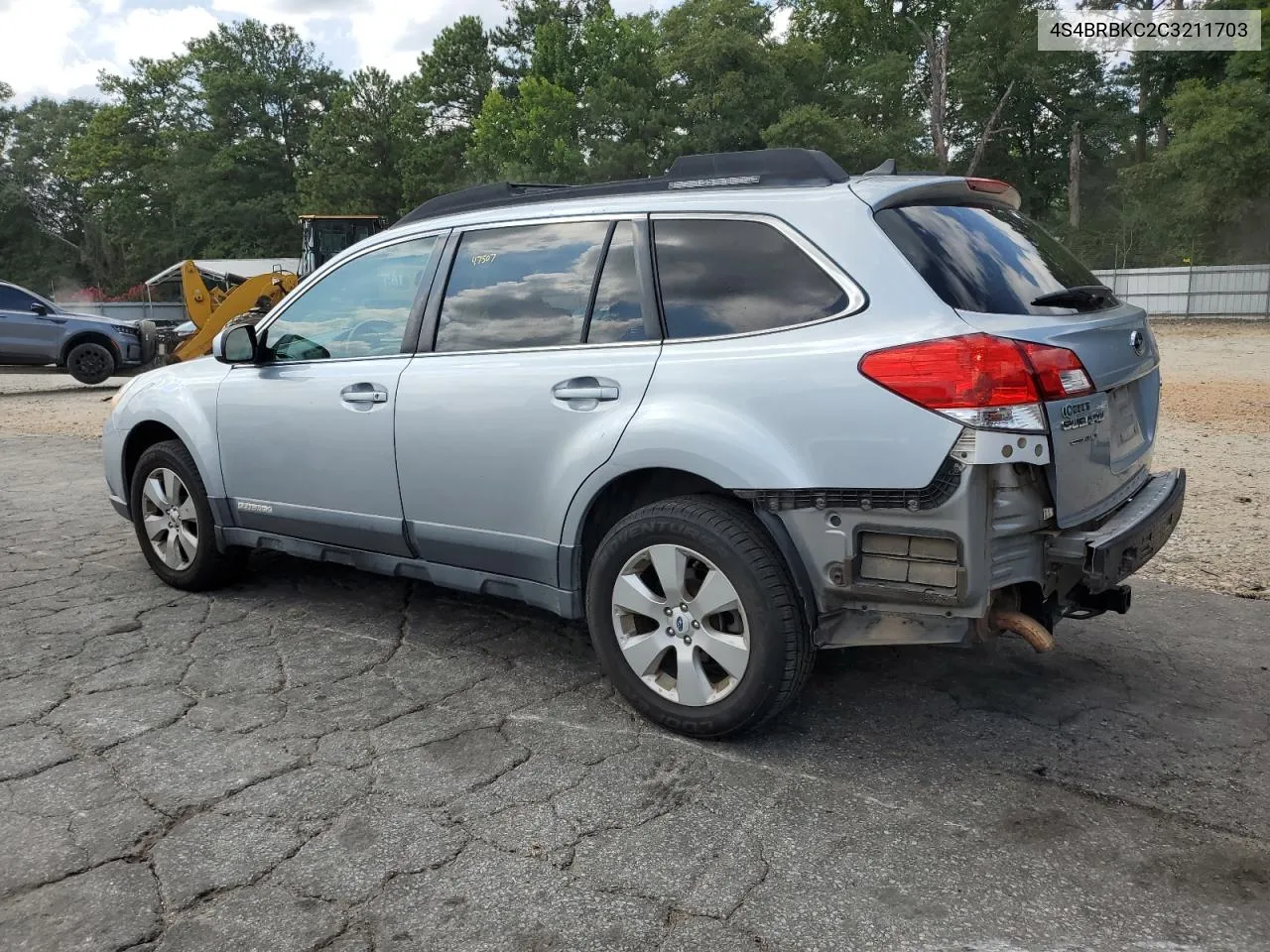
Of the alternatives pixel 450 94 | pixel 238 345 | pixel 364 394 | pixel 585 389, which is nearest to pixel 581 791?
pixel 585 389

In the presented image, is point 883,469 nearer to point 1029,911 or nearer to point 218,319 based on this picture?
point 1029,911

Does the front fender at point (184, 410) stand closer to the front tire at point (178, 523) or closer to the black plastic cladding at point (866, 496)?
the front tire at point (178, 523)

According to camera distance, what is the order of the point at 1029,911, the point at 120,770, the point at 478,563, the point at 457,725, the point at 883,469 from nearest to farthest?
the point at 1029,911 → the point at 883,469 → the point at 120,770 → the point at 457,725 → the point at 478,563

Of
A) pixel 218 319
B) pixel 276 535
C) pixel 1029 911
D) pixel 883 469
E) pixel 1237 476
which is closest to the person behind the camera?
pixel 1029 911

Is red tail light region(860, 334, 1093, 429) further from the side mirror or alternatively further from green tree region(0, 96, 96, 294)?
green tree region(0, 96, 96, 294)

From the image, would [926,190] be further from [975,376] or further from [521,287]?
[521,287]

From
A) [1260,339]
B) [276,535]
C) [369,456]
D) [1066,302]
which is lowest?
[1260,339]

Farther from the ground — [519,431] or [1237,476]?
[519,431]

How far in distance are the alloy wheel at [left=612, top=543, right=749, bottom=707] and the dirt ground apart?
121 inches

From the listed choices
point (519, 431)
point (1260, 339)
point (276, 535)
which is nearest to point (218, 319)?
point (276, 535)

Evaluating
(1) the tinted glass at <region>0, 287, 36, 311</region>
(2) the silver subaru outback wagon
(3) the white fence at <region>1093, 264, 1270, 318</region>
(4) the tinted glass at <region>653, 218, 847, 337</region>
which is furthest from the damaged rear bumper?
(3) the white fence at <region>1093, 264, 1270, 318</region>

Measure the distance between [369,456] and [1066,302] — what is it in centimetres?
264

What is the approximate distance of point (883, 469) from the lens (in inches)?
116

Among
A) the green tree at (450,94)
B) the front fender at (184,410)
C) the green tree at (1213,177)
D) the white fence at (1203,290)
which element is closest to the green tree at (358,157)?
the green tree at (450,94)
